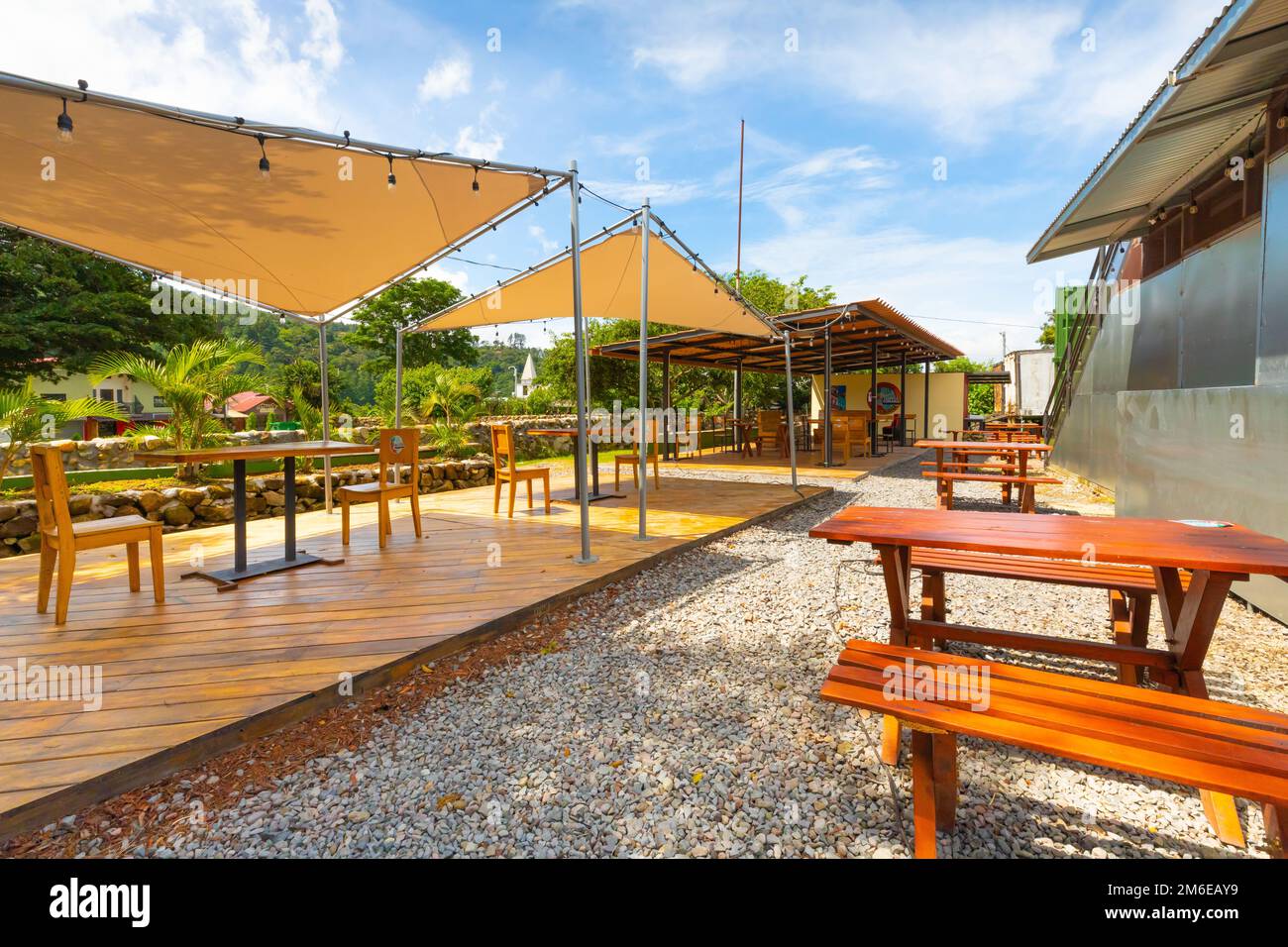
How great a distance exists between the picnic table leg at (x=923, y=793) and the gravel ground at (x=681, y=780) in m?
0.12

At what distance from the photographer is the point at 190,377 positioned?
6.18 meters

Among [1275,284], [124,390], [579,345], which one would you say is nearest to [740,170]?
[1275,284]

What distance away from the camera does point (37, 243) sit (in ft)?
54.3

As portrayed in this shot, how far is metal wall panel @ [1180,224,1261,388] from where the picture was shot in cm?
471

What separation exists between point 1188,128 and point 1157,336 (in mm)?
2866

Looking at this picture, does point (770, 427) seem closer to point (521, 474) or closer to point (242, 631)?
point (521, 474)

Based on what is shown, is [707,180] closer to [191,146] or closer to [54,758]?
[191,146]

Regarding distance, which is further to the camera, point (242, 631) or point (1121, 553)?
point (242, 631)

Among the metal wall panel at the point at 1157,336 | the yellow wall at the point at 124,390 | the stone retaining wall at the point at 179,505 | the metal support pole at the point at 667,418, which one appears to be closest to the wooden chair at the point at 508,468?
the stone retaining wall at the point at 179,505

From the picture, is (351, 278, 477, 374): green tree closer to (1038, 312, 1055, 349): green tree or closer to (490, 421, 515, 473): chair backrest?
(490, 421, 515, 473): chair backrest

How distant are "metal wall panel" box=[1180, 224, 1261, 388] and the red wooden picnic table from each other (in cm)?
384

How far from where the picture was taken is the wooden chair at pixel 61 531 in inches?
103
